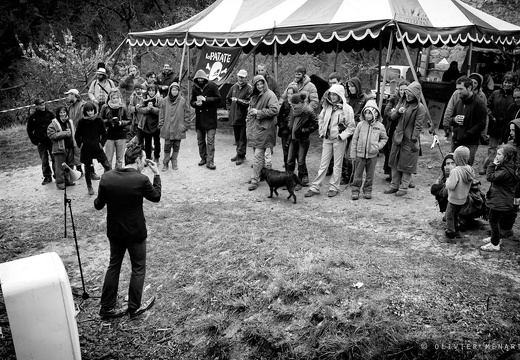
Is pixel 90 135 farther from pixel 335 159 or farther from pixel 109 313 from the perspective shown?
pixel 335 159

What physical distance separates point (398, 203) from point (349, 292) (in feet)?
10.2

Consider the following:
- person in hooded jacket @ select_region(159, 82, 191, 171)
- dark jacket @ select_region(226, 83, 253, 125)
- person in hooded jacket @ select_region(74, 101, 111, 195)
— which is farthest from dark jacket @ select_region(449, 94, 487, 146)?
person in hooded jacket @ select_region(74, 101, 111, 195)

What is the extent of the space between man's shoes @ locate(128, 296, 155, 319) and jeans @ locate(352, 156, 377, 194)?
3.94m

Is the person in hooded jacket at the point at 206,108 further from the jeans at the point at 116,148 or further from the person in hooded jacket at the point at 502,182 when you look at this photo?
the person in hooded jacket at the point at 502,182

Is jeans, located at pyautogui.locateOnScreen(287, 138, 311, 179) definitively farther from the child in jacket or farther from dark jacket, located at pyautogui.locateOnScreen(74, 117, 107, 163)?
dark jacket, located at pyautogui.locateOnScreen(74, 117, 107, 163)

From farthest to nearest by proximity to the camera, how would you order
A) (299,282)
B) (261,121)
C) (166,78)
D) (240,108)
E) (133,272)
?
(166,78)
(240,108)
(261,121)
(299,282)
(133,272)

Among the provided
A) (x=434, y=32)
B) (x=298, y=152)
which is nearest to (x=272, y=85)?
(x=298, y=152)

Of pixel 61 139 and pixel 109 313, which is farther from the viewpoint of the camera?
pixel 61 139

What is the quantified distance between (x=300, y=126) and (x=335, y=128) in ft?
2.02

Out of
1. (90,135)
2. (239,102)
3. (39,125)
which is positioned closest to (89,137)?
(90,135)

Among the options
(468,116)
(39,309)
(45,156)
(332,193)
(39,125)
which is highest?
(468,116)

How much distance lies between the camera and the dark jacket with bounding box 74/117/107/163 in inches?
320

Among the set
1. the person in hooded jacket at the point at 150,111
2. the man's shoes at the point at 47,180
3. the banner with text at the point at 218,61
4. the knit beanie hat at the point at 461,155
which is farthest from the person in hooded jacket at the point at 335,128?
the man's shoes at the point at 47,180

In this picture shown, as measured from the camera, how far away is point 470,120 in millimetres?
7977
